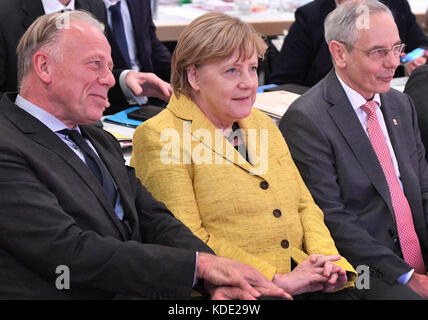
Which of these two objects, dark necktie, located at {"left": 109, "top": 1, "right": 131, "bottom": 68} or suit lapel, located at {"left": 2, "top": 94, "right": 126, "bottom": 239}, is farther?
dark necktie, located at {"left": 109, "top": 1, "right": 131, "bottom": 68}

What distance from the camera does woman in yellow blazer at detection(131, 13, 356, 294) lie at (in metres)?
1.99

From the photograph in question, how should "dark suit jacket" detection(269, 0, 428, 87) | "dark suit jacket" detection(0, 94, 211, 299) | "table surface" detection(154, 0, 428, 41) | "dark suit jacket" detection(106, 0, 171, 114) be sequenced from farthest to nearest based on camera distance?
"table surface" detection(154, 0, 428, 41) < "dark suit jacket" detection(269, 0, 428, 87) < "dark suit jacket" detection(106, 0, 171, 114) < "dark suit jacket" detection(0, 94, 211, 299)

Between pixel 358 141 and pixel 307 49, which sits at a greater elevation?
pixel 358 141

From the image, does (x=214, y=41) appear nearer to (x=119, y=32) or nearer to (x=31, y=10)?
(x=31, y=10)

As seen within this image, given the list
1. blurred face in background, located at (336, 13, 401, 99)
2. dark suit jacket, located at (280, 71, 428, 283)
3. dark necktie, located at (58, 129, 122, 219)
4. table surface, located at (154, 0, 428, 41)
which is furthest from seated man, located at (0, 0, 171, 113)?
table surface, located at (154, 0, 428, 41)

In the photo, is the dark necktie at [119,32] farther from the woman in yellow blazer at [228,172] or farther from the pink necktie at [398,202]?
Answer: the pink necktie at [398,202]

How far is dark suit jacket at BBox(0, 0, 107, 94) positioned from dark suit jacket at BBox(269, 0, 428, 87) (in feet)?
5.14

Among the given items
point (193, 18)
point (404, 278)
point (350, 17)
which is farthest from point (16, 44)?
point (193, 18)

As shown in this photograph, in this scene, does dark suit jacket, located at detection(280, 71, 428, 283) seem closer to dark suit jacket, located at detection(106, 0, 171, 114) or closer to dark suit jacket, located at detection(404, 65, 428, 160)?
dark suit jacket, located at detection(404, 65, 428, 160)

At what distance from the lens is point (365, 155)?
7.70 ft

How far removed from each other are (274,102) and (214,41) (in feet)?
2.76

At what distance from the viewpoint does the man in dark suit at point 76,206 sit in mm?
1592

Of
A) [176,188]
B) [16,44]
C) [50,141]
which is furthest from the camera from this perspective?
[16,44]
